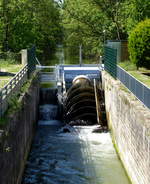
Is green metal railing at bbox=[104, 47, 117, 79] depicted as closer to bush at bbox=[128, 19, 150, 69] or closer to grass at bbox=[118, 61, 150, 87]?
grass at bbox=[118, 61, 150, 87]

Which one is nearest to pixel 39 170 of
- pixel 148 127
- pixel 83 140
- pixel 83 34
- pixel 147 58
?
pixel 83 140

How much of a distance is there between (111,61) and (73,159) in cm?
689

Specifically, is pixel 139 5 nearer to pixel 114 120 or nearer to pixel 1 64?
pixel 1 64

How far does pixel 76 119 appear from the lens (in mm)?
23109

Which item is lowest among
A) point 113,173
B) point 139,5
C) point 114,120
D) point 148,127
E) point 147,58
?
point 113,173

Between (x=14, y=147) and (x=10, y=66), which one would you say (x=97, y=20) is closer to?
(x=10, y=66)

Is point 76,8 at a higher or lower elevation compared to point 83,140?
higher

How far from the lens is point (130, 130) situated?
15.1 metres

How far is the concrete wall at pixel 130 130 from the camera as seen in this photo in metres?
12.4

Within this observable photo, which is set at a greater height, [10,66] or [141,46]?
[141,46]

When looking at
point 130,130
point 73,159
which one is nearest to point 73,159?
point 73,159

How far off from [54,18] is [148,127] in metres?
47.7

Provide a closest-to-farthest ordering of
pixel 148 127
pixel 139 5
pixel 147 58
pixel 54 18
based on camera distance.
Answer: pixel 148 127 < pixel 147 58 < pixel 139 5 < pixel 54 18

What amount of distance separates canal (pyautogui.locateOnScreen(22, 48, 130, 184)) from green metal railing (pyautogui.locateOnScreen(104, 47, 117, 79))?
3.25 metres
